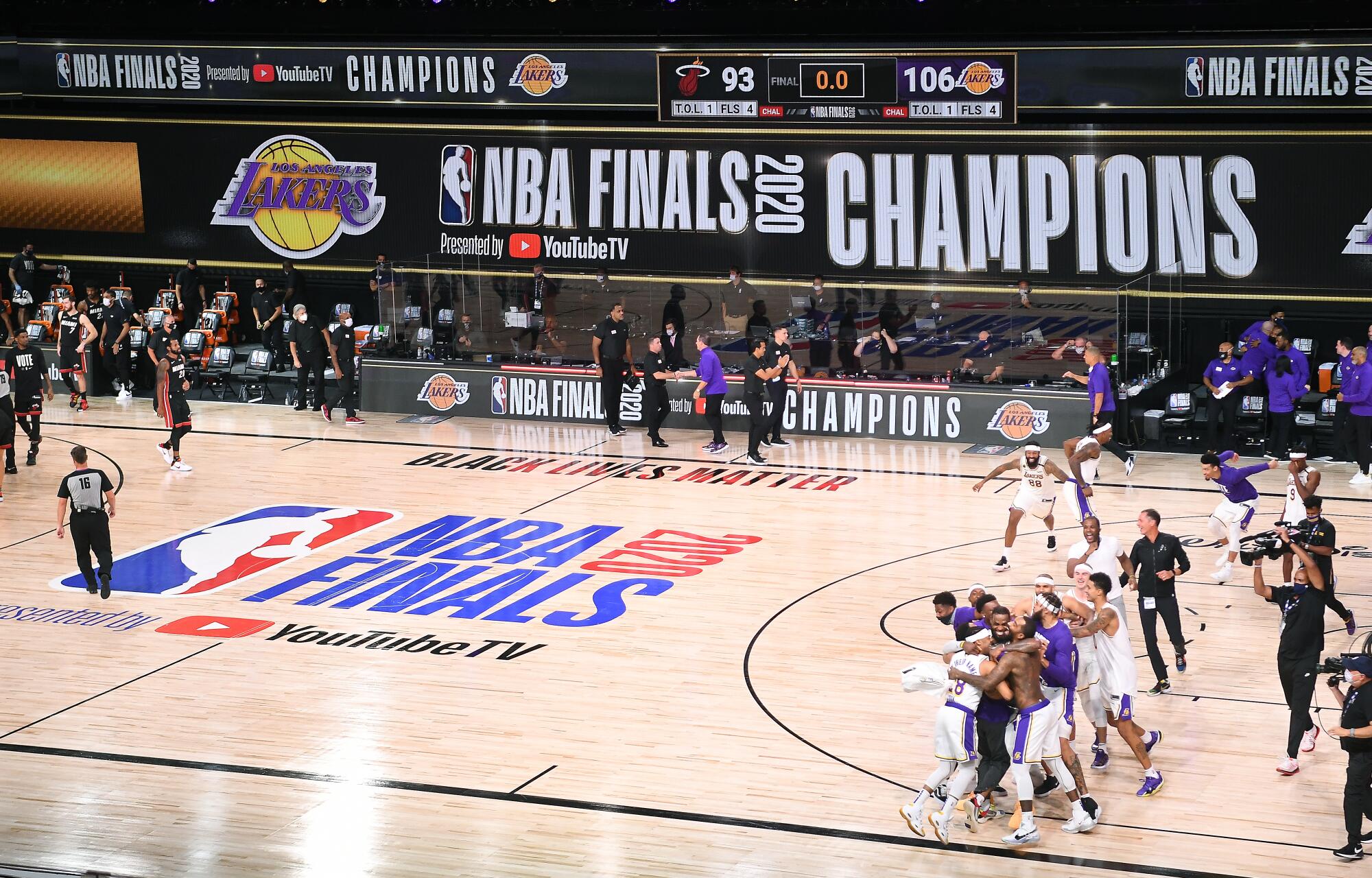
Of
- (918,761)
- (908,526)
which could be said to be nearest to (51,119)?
(908,526)

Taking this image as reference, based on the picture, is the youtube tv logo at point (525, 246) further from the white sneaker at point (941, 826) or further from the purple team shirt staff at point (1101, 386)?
the white sneaker at point (941, 826)

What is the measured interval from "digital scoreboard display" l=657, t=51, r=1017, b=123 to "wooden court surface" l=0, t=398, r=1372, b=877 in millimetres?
7317

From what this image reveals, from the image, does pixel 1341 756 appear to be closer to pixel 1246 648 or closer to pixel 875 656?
pixel 1246 648

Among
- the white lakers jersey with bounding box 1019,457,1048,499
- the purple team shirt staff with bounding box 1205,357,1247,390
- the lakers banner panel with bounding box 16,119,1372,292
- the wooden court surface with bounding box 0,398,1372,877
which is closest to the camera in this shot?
the wooden court surface with bounding box 0,398,1372,877

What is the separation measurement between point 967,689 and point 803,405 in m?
16.0

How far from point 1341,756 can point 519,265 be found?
21.6m

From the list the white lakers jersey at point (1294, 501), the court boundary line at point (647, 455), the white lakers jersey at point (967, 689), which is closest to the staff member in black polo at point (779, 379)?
the court boundary line at point (647, 455)

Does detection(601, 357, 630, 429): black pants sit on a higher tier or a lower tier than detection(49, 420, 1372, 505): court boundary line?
higher

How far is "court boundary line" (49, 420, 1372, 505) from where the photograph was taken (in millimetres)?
23531

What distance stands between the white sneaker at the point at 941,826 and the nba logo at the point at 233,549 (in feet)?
34.8

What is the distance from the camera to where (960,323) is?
27.8 meters

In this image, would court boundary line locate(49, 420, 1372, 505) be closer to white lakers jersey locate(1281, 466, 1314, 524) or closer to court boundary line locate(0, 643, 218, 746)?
white lakers jersey locate(1281, 466, 1314, 524)

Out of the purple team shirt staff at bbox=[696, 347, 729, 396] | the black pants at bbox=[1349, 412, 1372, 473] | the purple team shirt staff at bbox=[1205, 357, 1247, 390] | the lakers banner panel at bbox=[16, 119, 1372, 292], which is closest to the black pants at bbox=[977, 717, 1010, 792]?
the black pants at bbox=[1349, 412, 1372, 473]

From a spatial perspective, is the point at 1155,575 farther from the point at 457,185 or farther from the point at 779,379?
the point at 457,185
